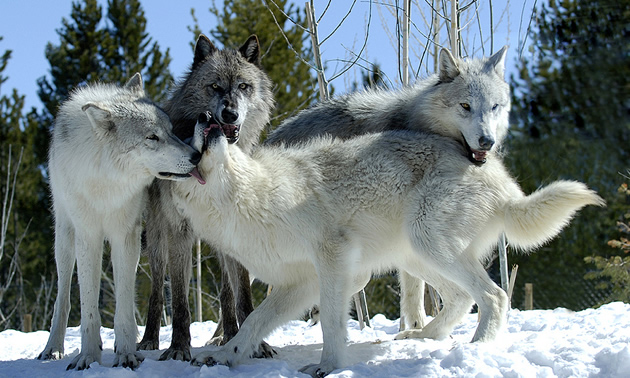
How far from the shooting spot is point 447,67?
5156 mm

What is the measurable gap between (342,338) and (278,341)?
2.17m

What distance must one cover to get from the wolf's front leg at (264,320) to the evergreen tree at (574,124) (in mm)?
11794

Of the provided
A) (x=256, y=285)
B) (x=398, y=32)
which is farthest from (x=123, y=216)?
(x=256, y=285)


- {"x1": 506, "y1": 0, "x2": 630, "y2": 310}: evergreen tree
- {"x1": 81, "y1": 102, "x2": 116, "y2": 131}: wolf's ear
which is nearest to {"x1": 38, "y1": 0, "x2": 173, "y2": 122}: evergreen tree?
{"x1": 506, "y1": 0, "x2": 630, "y2": 310}: evergreen tree

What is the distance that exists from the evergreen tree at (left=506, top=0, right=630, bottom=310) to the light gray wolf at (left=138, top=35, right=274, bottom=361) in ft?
37.8

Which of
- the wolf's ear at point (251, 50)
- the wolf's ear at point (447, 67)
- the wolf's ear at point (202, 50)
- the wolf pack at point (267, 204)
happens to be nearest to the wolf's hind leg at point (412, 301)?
the wolf pack at point (267, 204)

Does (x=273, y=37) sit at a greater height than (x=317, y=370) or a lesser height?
greater

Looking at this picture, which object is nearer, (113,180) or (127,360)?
(127,360)

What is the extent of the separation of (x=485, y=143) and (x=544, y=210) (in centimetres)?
60

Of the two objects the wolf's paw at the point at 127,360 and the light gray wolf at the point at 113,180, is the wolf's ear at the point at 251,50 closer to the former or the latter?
the light gray wolf at the point at 113,180

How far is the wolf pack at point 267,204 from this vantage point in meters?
4.30

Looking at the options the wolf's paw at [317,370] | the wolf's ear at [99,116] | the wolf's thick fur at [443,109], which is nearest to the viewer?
the wolf's paw at [317,370]

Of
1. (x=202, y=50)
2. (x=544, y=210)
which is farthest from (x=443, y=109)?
(x=202, y=50)

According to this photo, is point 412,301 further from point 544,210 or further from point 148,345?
point 148,345
